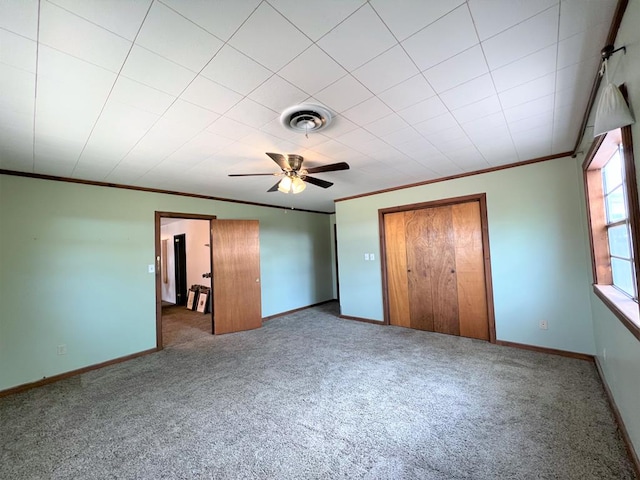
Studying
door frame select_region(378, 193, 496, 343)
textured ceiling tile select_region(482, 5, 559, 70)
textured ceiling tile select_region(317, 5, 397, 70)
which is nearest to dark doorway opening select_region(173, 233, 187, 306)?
door frame select_region(378, 193, 496, 343)

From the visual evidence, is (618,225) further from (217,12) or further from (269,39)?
(217,12)

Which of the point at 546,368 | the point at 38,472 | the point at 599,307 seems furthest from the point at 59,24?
the point at 546,368

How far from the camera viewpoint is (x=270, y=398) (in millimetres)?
2406

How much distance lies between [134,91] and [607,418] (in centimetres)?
397

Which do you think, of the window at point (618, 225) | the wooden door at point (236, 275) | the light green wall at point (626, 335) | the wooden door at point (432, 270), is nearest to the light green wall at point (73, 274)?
the wooden door at point (236, 275)

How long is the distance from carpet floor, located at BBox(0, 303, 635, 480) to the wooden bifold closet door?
604 millimetres

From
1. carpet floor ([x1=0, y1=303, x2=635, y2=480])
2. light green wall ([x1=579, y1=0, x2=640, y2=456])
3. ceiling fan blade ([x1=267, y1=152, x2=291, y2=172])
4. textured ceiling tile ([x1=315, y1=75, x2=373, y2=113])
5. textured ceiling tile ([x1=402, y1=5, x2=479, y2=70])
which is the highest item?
textured ceiling tile ([x1=402, y1=5, x2=479, y2=70])

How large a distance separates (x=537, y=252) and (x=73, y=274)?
5.63 meters

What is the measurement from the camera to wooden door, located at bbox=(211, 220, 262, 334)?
4508 mm

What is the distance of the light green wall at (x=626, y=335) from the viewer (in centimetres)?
113

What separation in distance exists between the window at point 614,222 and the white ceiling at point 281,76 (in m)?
0.39

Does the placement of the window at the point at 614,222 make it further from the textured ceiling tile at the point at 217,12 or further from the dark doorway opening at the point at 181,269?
the dark doorway opening at the point at 181,269

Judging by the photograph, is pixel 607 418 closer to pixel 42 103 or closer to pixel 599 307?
pixel 599 307

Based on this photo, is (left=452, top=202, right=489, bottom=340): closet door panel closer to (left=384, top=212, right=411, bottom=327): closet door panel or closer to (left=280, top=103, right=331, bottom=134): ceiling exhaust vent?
(left=384, top=212, right=411, bottom=327): closet door panel
